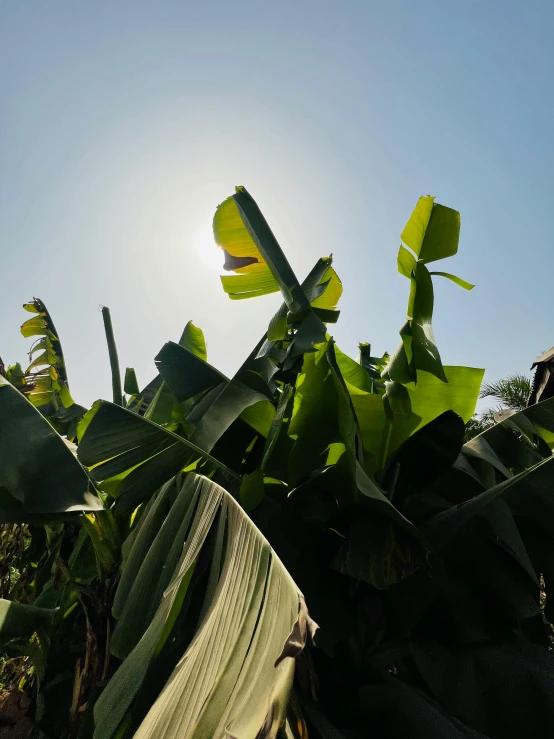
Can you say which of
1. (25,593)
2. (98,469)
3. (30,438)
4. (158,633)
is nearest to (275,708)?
(158,633)

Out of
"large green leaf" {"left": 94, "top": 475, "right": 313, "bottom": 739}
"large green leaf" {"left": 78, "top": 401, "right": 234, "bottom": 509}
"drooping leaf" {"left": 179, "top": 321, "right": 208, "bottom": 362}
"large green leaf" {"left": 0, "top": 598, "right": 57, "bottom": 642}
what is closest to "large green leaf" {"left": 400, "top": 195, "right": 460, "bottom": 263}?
"large green leaf" {"left": 78, "top": 401, "right": 234, "bottom": 509}

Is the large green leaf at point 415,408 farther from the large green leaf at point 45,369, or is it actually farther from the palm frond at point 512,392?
the palm frond at point 512,392

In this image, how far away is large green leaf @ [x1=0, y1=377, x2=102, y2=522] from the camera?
239 centimetres

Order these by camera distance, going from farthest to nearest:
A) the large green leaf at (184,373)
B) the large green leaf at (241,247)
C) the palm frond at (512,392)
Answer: the palm frond at (512,392) < the large green leaf at (241,247) < the large green leaf at (184,373)

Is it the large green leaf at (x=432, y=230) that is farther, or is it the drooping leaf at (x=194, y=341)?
the drooping leaf at (x=194, y=341)

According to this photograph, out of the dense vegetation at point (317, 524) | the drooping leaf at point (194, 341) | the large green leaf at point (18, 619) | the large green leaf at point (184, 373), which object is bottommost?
the large green leaf at point (18, 619)

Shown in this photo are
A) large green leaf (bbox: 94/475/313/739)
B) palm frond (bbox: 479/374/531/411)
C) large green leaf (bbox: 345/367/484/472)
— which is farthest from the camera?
palm frond (bbox: 479/374/531/411)

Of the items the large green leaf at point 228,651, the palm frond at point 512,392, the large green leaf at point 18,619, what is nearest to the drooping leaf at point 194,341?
the large green leaf at point 18,619

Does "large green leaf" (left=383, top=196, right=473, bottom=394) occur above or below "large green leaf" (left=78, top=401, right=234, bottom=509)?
above

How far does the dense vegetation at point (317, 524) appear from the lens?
1.98 metres

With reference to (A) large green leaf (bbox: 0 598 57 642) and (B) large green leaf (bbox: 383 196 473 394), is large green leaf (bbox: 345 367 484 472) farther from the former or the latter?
(A) large green leaf (bbox: 0 598 57 642)

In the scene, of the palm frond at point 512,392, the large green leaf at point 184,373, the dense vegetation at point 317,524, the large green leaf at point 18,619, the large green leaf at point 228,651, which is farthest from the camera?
the palm frond at point 512,392

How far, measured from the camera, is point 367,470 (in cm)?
284

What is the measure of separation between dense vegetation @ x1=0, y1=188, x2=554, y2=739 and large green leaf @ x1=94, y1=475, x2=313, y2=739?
0.04 feet
